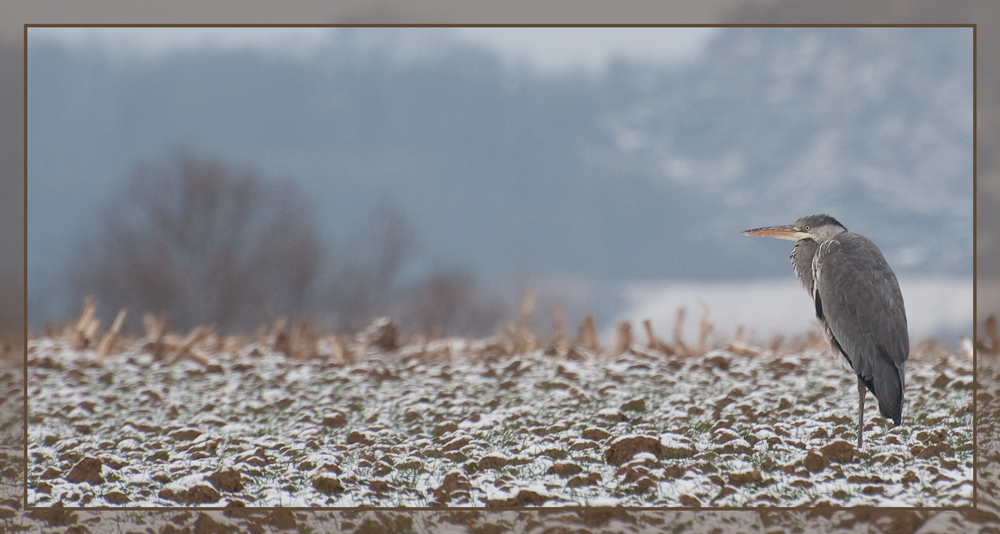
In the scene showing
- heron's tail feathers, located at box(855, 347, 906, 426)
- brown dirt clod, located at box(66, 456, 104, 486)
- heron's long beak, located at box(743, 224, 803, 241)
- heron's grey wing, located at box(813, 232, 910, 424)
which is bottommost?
brown dirt clod, located at box(66, 456, 104, 486)

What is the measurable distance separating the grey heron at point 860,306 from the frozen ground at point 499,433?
307mm

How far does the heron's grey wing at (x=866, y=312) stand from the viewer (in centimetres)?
330

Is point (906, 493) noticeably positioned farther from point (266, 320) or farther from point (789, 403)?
point (266, 320)

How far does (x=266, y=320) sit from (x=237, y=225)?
3.95 feet

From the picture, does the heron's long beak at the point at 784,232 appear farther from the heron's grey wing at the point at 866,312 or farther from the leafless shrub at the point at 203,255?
the leafless shrub at the point at 203,255

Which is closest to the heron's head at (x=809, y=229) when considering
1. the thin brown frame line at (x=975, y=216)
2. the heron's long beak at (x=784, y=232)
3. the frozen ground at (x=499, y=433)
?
the heron's long beak at (x=784, y=232)

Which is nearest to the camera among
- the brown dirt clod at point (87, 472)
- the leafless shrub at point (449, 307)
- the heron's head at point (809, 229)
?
the brown dirt clod at point (87, 472)

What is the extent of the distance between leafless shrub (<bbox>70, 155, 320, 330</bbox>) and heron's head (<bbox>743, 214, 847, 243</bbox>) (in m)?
4.83

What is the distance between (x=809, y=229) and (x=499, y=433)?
1811mm

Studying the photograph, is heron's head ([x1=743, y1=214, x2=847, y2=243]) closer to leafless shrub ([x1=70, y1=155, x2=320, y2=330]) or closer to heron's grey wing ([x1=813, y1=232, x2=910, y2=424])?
heron's grey wing ([x1=813, y1=232, x2=910, y2=424])

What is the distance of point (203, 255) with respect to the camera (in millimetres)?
8062

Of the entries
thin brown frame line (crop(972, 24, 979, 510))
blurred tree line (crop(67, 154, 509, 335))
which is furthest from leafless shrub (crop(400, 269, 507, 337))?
thin brown frame line (crop(972, 24, 979, 510))

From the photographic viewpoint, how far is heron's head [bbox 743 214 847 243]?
3654mm

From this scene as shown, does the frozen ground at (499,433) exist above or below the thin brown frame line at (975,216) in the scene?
below
